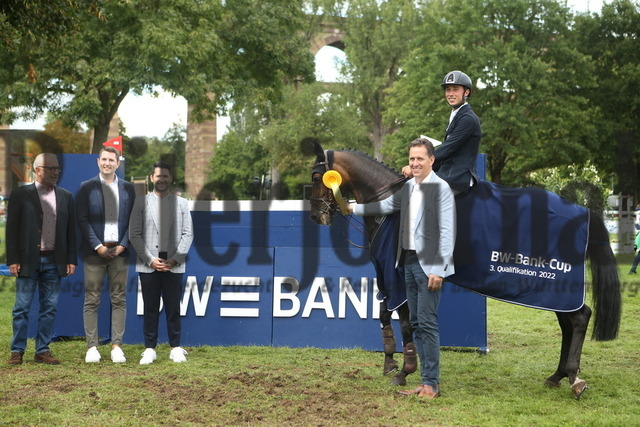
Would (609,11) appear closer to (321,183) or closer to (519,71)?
(519,71)

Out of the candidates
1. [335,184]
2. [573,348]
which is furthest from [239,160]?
[573,348]

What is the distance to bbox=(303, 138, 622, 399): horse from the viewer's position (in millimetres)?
5996

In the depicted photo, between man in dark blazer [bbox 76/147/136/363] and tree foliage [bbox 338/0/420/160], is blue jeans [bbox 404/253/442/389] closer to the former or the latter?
man in dark blazer [bbox 76/147/136/363]

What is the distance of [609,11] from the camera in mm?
32594

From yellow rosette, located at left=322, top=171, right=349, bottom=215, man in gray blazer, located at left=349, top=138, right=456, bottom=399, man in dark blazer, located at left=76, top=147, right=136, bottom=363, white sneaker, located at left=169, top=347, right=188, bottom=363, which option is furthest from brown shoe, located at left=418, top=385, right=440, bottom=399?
man in dark blazer, located at left=76, top=147, right=136, bottom=363

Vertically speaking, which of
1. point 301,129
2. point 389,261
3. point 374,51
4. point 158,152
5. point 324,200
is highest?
point 374,51

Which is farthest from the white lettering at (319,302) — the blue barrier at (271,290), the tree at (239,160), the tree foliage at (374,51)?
the tree foliage at (374,51)

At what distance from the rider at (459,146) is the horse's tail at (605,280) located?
3.92 ft

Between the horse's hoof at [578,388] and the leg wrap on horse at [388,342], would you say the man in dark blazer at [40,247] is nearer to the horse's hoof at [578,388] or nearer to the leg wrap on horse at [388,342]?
the leg wrap on horse at [388,342]

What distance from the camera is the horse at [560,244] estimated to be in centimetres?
600

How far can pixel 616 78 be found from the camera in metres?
31.8

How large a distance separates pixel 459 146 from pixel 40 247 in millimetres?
4172

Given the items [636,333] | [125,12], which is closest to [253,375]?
[636,333]

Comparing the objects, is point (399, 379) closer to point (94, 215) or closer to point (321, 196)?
point (321, 196)
